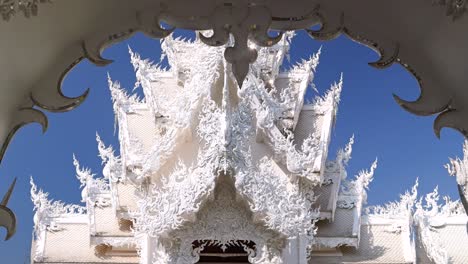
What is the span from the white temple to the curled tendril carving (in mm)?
4502

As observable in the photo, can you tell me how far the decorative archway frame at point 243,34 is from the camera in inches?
54.1

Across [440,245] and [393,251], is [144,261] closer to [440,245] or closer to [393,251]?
[393,251]

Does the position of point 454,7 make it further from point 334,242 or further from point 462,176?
point 334,242

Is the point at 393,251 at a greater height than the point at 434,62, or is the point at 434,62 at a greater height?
the point at 393,251

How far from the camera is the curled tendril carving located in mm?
1370

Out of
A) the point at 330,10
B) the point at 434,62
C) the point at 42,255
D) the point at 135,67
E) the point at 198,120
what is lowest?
the point at 434,62

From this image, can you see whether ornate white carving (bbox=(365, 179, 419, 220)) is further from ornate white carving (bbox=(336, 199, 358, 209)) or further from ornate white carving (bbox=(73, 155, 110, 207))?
ornate white carving (bbox=(73, 155, 110, 207))

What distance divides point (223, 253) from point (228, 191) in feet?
3.95

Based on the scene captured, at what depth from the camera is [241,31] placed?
1.40m

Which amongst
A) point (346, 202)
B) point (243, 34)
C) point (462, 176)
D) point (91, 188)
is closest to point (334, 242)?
point (346, 202)

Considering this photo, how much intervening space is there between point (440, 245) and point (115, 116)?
14.7ft

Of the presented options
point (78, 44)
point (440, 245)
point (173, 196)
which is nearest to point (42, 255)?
point (173, 196)

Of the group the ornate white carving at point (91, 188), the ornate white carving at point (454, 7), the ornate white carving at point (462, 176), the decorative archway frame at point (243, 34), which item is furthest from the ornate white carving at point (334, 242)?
the ornate white carving at point (454, 7)

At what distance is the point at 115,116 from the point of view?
8.47m
